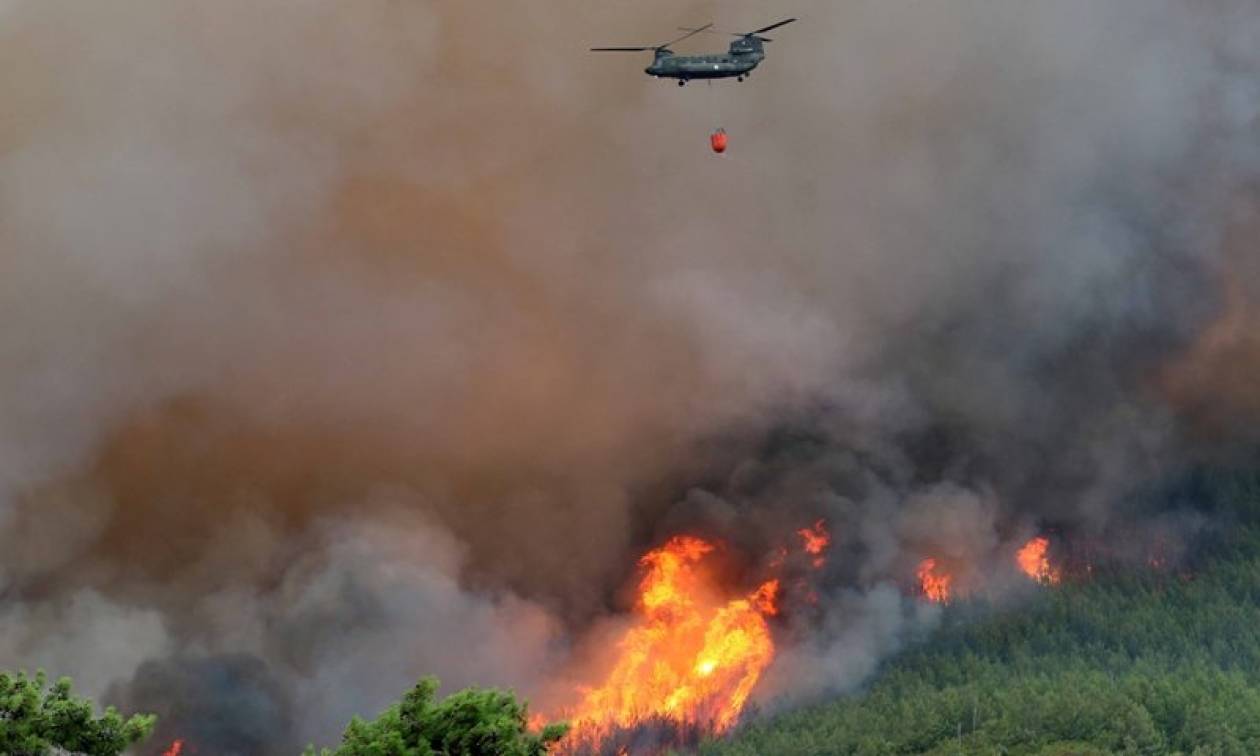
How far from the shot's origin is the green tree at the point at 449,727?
5025 cm

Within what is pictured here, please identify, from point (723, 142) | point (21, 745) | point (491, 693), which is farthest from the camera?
point (723, 142)

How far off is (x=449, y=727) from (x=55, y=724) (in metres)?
18.5

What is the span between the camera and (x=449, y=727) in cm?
5088

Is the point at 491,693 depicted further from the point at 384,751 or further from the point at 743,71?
Result: the point at 743,71

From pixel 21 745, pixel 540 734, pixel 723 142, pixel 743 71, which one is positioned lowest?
pixel 21 745

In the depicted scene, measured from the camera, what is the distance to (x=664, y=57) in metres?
135

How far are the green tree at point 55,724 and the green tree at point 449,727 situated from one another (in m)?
9.52

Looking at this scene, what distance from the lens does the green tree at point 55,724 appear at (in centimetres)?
4791

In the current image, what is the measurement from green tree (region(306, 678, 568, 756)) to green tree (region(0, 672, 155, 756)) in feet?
31.2

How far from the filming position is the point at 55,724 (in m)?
49.2

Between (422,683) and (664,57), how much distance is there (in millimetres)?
102794

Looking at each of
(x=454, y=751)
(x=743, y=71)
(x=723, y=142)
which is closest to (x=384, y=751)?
(x=454, y=751)

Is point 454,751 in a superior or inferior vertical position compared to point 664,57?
inferior

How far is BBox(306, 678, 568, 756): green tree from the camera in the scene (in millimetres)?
50250
